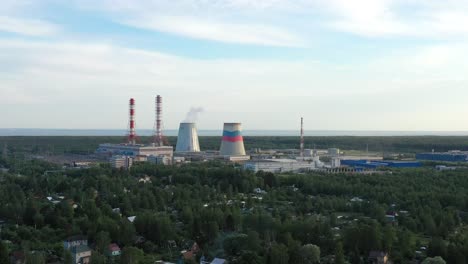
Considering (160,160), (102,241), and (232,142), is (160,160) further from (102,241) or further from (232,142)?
(102,241)

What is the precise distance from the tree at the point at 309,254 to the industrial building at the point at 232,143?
20.2m

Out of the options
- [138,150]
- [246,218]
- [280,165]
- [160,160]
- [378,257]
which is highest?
[138,150]

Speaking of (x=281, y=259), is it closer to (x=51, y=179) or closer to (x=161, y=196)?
(x=161, y=196)

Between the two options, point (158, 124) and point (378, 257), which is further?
point (158, 124)

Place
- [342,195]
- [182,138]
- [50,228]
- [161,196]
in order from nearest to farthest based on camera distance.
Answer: [50,228]
[161,196]
[342,195]
[182,138]

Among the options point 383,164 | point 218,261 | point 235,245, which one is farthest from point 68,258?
point 383,164

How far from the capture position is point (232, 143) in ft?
97.2

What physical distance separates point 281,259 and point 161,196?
6.28m

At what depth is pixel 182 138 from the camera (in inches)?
1320

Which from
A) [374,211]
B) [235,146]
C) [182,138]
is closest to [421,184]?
[374,211]

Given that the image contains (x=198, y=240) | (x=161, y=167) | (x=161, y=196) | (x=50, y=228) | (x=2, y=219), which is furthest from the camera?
(x=161, y=167)

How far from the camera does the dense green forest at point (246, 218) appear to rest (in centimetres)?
910

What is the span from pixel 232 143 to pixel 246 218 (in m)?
18.9

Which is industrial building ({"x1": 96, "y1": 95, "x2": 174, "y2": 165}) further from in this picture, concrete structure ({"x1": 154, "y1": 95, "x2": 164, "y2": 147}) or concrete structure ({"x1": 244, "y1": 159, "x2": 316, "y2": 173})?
concrete structure ({"x1": 244, "y1": 159, "x2": 316, "y2": 173})
